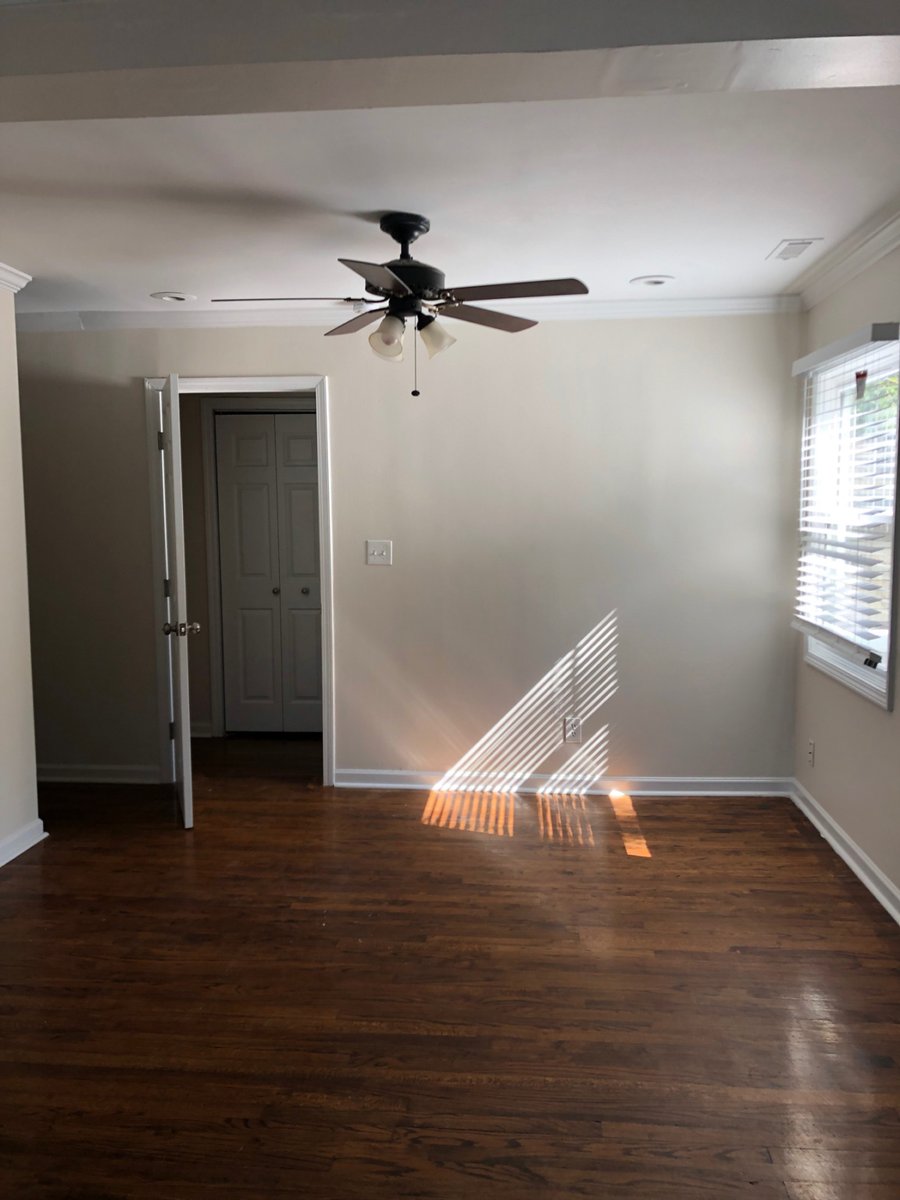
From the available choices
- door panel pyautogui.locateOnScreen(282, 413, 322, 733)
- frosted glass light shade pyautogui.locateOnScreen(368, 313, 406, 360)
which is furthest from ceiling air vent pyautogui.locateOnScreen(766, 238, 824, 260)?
door panel pyautogui.locateOnScreen(282, 413, 322, 733)

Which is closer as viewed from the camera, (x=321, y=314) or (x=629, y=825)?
A: (x=629, y=825)

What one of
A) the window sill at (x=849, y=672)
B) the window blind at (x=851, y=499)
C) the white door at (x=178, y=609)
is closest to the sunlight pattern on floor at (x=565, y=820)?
the window sill at (x=849, y=672)

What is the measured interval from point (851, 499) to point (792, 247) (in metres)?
1.00

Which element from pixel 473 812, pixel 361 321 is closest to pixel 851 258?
pixel 361 321

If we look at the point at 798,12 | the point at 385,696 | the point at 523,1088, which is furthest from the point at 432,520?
the point at 798,12

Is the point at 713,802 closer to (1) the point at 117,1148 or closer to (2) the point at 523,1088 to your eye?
(2) the point at 523,1088

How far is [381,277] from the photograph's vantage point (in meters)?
2.62

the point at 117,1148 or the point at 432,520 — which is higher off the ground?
the point at 432,520

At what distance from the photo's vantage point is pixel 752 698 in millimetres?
4434

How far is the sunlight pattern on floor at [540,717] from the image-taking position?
4.49 m

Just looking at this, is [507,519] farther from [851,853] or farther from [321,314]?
[851,853]

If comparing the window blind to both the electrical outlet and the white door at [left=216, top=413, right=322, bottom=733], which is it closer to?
the electrical outlet

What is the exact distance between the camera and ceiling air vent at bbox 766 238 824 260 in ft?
10.8

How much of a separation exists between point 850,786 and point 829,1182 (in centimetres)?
192
